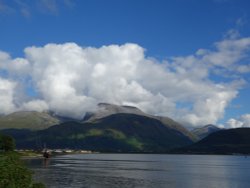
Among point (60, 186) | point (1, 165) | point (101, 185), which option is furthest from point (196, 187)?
point (1, 165)

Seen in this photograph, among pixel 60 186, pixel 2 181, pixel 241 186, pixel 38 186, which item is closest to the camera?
pixel 2 181

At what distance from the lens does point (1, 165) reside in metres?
48.9

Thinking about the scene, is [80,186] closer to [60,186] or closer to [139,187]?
[60,186]

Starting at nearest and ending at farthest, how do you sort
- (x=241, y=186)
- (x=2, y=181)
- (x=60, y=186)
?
(x=2, y=181), (x=60, y=186), (x=241, y=186)

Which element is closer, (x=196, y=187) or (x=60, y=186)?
(x=60, y=186)

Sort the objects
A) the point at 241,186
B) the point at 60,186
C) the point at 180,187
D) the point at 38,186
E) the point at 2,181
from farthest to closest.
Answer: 1. the point at 241,186
2. the point at 180,187
3. the point at 60,186
4. the point at 38,186
5. the point at 2,181

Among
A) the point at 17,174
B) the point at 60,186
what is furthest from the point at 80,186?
the point at 17,174

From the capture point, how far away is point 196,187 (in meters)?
115

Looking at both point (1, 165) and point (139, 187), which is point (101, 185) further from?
point (1, 165)

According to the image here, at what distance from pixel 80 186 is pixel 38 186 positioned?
2121 inches

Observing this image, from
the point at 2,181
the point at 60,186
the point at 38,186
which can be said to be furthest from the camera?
the point at 60,186

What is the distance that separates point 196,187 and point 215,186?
831 centimetres

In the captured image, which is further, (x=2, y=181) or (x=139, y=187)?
(x=139, y=187)

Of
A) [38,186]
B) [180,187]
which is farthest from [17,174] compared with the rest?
[180,187]
